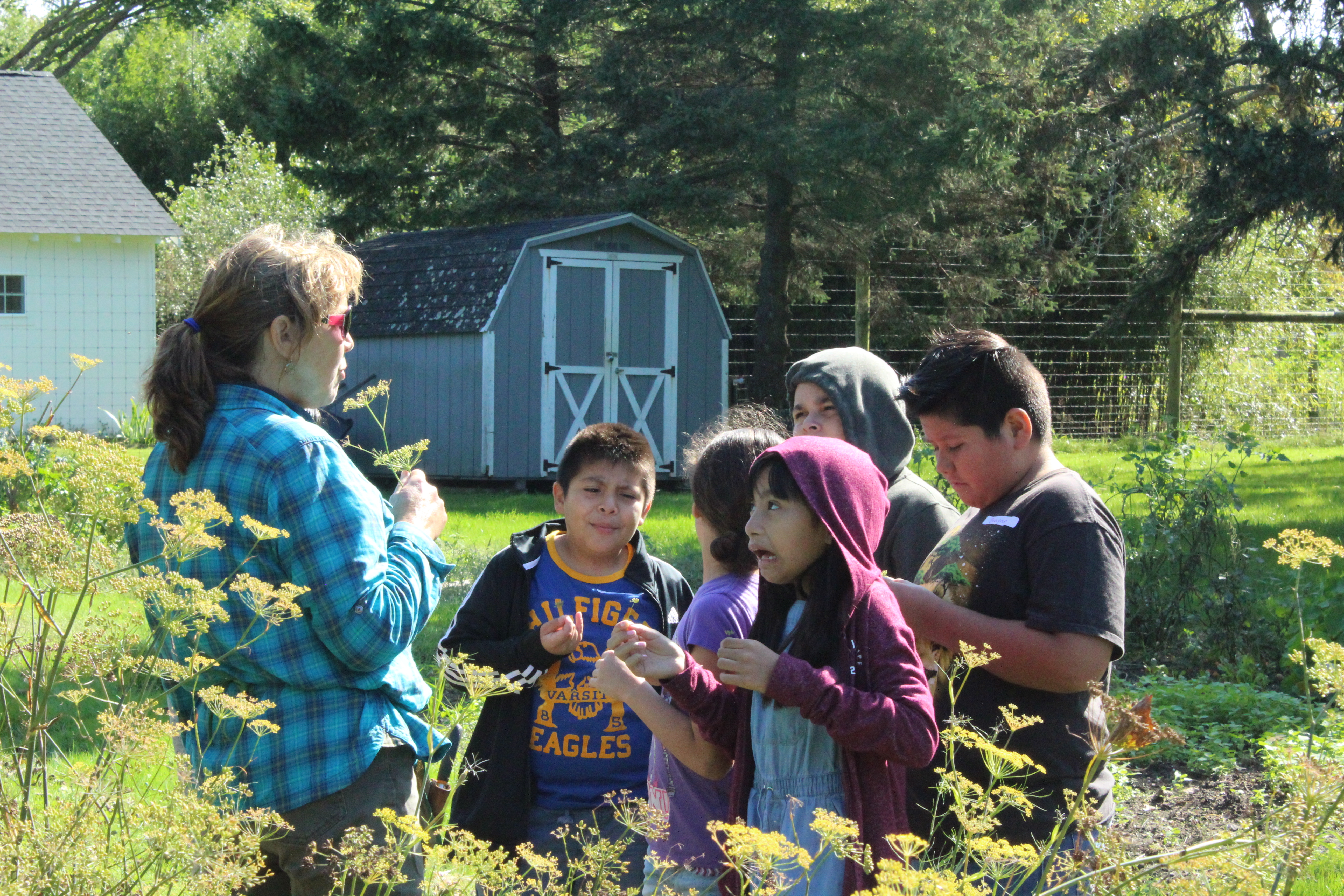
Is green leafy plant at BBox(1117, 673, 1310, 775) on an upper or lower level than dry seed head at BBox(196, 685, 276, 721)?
lower

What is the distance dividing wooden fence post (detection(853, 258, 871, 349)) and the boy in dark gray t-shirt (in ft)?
45.9

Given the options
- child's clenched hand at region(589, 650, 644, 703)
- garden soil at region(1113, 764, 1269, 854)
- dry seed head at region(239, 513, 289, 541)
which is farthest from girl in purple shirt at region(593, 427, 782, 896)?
garden soil at region(1113, 764, 1269, 854)

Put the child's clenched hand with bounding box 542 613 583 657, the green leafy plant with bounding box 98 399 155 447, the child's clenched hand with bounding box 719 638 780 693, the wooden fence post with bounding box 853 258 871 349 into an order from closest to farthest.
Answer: the child's clenched hand with bounding box 719 638 780 693, the child's clenched hand with bounding box 542 613 583 657, the green leafy plant with bounding box 98 399 155 447, the wooden fence post with bounding box 853 258 871 349

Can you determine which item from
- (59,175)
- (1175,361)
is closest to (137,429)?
(59,175)

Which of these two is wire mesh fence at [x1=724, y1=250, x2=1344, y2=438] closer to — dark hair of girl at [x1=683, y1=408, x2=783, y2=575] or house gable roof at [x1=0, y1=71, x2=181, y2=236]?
house gable roof at [x1=0, y1=71, x2=181, y2=236]

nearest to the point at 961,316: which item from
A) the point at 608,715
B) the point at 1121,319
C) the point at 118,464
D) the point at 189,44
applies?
the point at 1121,319

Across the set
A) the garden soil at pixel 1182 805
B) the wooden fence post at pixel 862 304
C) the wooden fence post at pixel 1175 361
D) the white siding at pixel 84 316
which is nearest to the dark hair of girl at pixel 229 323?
the garden soil at pixel 1182 805

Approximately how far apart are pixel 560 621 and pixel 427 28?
Result: 1604cm

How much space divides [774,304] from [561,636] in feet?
47.0

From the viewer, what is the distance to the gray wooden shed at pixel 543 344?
48.1ft

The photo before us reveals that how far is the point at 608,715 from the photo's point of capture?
2.95 metres

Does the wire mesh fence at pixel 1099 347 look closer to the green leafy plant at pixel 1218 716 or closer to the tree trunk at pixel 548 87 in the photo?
the tree trunk at pixel 548 87

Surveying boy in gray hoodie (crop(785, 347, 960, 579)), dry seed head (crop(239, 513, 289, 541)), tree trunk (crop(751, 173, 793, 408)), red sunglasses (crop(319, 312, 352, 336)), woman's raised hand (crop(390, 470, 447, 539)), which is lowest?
woman's raised hand (crop(390, 470, 447, 539))

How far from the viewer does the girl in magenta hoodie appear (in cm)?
209
